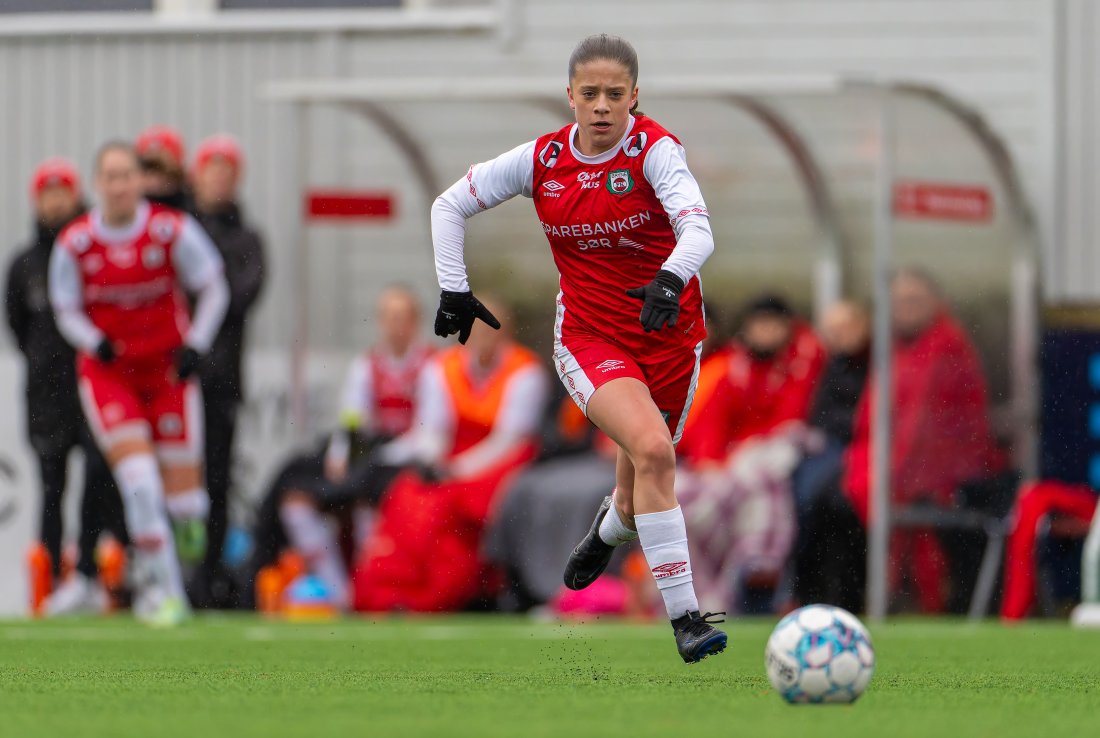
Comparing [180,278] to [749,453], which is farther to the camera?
[749,453]

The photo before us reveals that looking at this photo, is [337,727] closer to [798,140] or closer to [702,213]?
[702,213]

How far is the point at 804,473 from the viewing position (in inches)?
520

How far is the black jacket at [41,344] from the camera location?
1396 centimetres

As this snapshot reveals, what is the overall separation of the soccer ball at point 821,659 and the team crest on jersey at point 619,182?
2017 millimetres

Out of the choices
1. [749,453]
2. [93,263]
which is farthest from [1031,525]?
[93,263]

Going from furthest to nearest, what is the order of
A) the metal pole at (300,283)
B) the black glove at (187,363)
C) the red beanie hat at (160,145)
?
the metal pole at (300,283) < the red beanie hat at (160,145) < the black glove at (187,363)

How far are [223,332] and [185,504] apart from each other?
1.72 m

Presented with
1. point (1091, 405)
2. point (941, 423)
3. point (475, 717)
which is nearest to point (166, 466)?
point (941, 423)

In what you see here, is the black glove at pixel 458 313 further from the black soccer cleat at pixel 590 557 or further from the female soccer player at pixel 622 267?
the black soccer cleat at pixel 590 557

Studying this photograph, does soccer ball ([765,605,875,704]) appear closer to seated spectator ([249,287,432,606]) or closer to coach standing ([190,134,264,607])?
seated spectator ([249,287,432,606])

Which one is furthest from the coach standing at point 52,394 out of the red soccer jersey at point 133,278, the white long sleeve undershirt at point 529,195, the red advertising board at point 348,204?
the white long sleeve undershirt at point 529,195

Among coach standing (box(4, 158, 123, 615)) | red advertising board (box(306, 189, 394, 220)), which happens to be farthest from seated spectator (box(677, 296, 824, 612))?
coach standing (box(4, 158, 123, 615))

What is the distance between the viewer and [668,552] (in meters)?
7.77

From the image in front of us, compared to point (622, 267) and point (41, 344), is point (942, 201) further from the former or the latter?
point (622, 267)
